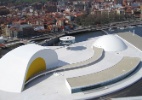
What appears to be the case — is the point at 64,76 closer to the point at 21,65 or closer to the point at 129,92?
the point at 21,65

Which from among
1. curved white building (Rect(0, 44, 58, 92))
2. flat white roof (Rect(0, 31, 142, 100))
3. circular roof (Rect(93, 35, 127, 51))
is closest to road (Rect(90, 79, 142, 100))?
flat white roof (Rect(0, 31, 142, 100))

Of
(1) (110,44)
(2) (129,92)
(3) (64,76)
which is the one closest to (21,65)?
(3) (64,76)

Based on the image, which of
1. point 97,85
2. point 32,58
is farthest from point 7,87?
point 97,85

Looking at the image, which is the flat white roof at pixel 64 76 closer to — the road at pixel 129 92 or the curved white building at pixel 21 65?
the curved white building at pixel 21 65

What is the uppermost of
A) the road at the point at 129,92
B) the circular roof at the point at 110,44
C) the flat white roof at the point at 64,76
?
the circular roof at the point at 110,44

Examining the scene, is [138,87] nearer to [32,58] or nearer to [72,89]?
[72,89]

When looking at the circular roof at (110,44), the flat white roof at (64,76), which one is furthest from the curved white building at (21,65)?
the circular roof at (110,44)

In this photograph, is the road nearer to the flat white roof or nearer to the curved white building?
the flat white roof

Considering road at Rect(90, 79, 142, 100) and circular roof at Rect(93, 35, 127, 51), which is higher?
circular roof at Rect(93, 35, 127, 51)
